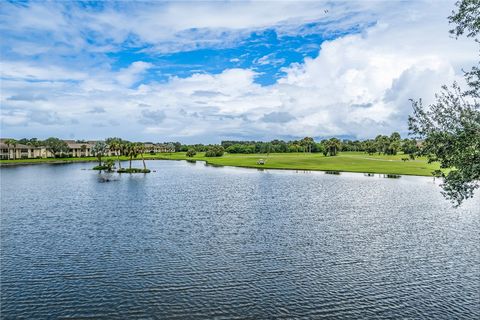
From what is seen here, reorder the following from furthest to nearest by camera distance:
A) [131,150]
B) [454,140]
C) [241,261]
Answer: [131,150], [241,261], [454,140]

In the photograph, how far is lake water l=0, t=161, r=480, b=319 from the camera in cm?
2522

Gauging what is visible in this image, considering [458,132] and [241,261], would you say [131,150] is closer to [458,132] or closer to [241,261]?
[241,261]

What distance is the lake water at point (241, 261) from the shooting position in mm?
25219

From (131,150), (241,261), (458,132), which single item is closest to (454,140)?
(458,132)

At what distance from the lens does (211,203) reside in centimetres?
Answer: 6531

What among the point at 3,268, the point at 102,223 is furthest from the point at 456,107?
the point at 102,223

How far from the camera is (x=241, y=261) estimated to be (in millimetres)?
33531

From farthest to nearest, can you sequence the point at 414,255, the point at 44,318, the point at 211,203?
the point at 211,203, the point at 414,255, the point at 44,318

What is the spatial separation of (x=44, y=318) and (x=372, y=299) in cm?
2151

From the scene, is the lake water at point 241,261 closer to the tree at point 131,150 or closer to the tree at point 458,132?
the tree at point 458,132

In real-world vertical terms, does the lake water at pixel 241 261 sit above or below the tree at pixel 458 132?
below

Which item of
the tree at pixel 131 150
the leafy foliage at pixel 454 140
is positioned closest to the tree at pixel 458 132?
the leafy foliage at pixel 454 140

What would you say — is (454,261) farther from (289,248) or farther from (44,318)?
(44,318)

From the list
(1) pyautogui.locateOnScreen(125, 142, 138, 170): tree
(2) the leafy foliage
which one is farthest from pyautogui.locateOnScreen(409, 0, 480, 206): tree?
(1) pyautogui.locateOnScreen(125, 142, 138, 170): tree
